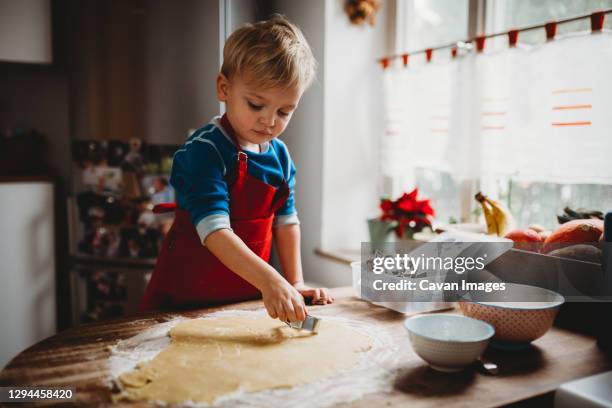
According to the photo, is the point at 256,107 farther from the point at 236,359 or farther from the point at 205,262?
the point at 236,359

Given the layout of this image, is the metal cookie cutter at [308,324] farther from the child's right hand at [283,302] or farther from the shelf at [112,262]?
the shelf at [112,262]

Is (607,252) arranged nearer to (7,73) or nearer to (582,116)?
(582,116)

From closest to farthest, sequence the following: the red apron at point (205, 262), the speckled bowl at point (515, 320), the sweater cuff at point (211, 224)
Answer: the speckled bowl at point (515, 320), the sweater cuff at point (211, 224), the red apron at point (205, 262)

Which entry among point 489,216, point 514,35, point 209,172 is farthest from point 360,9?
point 209,172

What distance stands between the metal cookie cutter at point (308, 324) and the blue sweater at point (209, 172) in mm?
238

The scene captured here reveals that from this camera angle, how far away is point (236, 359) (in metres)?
0.81

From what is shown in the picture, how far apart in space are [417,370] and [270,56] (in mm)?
670

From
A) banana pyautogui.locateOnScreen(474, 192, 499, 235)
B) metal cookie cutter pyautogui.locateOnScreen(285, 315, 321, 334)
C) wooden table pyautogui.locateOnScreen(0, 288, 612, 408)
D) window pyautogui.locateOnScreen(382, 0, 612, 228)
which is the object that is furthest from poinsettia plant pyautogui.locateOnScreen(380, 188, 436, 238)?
metal cookie cutter pyautogui.locateOnScreen(285, 315, 321, 334)

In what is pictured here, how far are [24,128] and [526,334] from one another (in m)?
2.68

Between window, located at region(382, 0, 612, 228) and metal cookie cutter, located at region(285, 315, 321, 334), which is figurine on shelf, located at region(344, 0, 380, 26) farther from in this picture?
metal cookie cutter, located at region(285, 315, 321, 334)

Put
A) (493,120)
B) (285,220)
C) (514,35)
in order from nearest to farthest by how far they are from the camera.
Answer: (285,220), (514,35), (493,120)

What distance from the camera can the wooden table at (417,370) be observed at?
2.30 feet

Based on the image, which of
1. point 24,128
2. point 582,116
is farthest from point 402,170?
point 24,128

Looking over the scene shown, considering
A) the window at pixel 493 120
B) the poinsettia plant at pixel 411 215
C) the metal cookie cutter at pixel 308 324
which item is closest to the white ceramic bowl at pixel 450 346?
the metal cookie cutter at pixel 308 324
